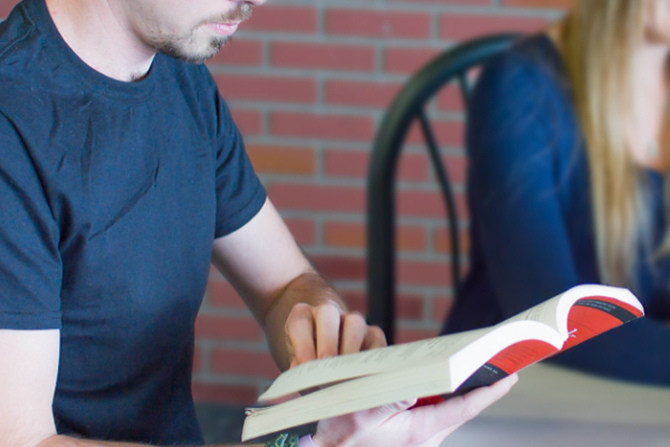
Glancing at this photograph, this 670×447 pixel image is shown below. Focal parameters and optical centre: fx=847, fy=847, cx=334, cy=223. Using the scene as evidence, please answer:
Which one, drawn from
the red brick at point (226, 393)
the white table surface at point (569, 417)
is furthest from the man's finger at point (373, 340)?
the red brick at point (226, 393)

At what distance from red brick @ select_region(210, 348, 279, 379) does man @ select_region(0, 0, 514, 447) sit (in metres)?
1.15

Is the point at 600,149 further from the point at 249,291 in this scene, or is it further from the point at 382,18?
the point at 382,18

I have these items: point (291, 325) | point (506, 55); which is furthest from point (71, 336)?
point (506, 55)

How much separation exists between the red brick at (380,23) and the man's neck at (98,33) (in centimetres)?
116

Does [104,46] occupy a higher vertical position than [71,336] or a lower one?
higher

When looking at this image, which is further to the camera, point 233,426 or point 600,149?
point 233,426

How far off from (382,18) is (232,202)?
3.44 feet

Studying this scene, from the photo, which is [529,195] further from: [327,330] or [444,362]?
[444,362]

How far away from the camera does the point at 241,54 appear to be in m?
1.97

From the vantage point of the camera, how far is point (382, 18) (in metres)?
1.93

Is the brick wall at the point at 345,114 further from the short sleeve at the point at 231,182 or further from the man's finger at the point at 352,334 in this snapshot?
the man's finger at the point at 352,334

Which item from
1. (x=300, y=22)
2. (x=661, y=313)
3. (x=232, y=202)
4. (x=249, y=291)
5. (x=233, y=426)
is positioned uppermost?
(x=300, y=22)

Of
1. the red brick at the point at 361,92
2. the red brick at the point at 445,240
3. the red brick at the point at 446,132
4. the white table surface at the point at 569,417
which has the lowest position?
the red brick at the point at 445,240

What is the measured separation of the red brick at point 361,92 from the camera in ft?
6.43
